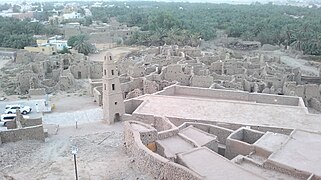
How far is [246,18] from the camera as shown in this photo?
9444cm

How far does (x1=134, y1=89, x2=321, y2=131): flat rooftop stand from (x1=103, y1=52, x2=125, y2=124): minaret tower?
1516mm

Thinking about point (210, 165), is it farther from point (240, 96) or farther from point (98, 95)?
point (98, 95)

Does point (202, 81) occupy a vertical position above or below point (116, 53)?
above

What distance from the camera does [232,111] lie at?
2303 centimetres

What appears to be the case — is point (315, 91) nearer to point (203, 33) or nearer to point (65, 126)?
point (65, 126)

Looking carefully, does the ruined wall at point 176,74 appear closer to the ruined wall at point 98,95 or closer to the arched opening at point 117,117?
the ruined wall at point 98,95

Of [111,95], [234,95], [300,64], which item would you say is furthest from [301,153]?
[300,64]

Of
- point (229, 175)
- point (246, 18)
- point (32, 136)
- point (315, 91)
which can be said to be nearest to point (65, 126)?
point (32, 136)

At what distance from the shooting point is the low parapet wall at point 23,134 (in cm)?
2064

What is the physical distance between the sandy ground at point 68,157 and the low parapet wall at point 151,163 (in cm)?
41

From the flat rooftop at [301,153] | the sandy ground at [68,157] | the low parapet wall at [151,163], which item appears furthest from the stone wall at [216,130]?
the sandy ground at [68,157]

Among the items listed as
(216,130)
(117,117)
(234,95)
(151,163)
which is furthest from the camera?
(234,95)

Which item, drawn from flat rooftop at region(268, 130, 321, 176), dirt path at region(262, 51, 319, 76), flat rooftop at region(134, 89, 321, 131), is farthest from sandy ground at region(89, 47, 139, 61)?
flat rooftop at region(268, 130, 321, 176)

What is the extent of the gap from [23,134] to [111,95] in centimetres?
568
